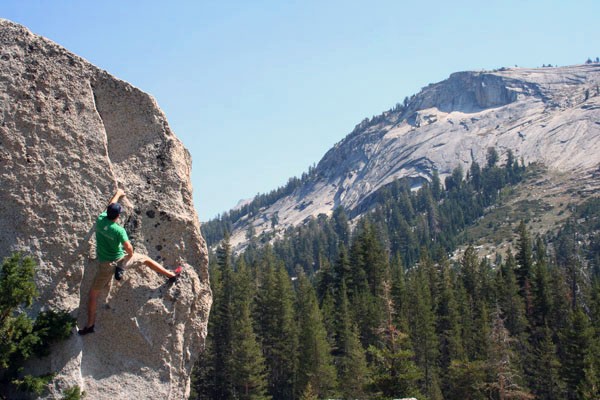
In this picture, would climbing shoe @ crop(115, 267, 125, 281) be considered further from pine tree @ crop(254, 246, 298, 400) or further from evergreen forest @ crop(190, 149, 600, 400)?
pine tree @ crop(254, 246, 298, 400)

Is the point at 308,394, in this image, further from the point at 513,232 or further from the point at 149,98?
the point at 513,232

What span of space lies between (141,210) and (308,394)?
3204cm

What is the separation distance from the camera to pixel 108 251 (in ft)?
33.2

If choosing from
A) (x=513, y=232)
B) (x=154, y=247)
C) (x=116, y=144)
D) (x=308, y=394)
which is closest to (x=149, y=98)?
(x=116, y=144)

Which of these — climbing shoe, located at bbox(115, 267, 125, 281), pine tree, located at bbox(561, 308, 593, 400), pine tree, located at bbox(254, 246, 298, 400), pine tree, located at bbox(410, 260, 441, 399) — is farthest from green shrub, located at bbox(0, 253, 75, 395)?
pine tree, located at bbox(561, 308, 593, 400)

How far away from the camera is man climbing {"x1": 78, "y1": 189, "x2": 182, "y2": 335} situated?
10.0 metres

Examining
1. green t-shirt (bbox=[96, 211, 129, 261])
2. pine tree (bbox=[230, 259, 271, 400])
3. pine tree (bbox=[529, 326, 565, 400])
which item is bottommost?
pine tree (bbox=[529, 326, 565, 400])

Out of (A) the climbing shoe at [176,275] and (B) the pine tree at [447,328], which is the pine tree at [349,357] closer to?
(B) the pine tree at [447,328]

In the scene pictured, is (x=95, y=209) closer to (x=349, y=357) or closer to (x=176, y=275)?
(x=176, y=275)

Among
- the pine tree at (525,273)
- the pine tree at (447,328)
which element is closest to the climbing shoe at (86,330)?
the pine tree at (447,328)

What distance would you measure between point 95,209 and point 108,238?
0.75 meters

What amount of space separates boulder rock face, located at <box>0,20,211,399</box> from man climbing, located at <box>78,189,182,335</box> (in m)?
0.24

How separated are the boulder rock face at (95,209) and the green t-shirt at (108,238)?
0.40 m

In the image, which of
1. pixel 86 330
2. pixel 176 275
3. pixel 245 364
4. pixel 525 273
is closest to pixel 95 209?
pixel 176 275
